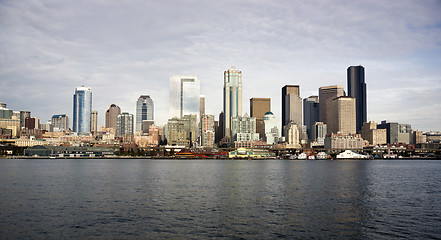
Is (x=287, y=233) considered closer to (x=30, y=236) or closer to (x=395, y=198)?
(x=30, y=236)

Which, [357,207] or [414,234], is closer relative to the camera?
[414,234]

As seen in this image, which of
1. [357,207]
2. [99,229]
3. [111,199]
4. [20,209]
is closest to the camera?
[99,229]

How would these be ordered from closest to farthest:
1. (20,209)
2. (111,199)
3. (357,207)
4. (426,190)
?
(20,209), (357,207), (111,199), (426,190)

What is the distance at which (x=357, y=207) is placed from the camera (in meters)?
53.9

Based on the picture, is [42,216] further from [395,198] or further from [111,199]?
[395,198]

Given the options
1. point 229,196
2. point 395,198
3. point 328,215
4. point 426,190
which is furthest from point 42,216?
point 426,190

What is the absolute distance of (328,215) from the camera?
4769 centimetres

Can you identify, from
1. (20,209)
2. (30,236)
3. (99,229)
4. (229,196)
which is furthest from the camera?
(229,196)

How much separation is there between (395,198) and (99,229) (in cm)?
4826

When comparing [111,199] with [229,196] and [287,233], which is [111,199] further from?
[287,233]

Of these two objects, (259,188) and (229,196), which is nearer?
(229,196)

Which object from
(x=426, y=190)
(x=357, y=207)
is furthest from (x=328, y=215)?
(x=426, y=190)

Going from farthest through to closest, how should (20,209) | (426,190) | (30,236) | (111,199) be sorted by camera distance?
(426,190)
(111,199)
(20,209)
(30,236)

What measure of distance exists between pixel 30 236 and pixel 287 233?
25751mm
